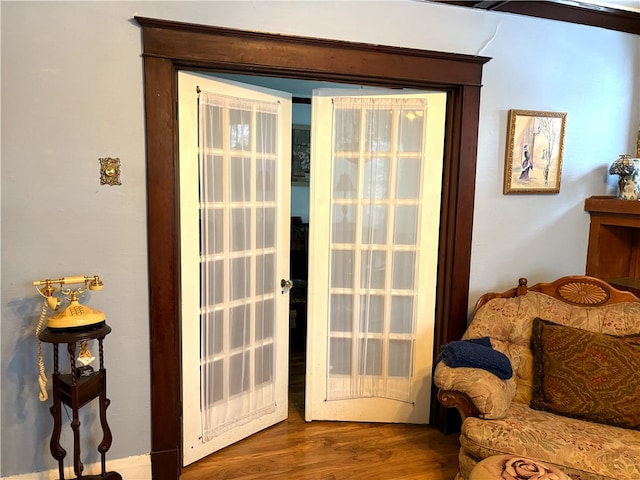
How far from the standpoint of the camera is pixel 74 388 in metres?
1.82

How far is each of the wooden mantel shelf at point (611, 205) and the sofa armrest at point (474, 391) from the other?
1356 millimetres

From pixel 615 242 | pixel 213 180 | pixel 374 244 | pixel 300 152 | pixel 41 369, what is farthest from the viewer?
pixel 300 152

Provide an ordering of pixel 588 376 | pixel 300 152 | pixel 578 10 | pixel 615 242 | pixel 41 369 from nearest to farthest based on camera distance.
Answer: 1. pixel 41 369
2. pixel 588 376
3. pixel 578 10
4. pixel 615 242
5. pixel 300 152

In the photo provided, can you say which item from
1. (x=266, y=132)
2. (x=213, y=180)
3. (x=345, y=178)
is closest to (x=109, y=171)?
(x=213, y=180)

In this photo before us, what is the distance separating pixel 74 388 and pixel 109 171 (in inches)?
36.5

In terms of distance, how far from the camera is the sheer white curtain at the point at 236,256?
2.35 metres

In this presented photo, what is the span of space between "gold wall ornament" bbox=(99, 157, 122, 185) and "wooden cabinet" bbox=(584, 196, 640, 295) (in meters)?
2.73

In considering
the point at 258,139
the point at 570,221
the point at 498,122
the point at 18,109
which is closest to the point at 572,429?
the point at 570,221

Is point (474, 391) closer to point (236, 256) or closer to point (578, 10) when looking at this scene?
point (236, 256)

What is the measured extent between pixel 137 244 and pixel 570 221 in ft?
8.34

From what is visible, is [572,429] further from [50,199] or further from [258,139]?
[50,199]

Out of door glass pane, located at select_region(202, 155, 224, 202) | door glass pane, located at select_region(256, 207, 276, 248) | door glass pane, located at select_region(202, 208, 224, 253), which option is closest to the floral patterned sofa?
door glass pane, located at select_region(256, 207, 276, 248)

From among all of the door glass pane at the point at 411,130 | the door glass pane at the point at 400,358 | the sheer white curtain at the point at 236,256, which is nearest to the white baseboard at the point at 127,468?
the sheer white curtain at the point at 236,256

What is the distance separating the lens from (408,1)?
93.4 inches
